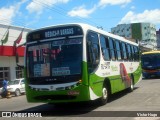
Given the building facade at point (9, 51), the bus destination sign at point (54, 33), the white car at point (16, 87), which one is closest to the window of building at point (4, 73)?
the building facade at point (9, 51)

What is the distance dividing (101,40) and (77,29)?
6.95 ft

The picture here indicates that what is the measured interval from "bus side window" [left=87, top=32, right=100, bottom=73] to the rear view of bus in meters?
23.4

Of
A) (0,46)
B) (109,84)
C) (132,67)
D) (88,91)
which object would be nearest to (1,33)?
(0,46)

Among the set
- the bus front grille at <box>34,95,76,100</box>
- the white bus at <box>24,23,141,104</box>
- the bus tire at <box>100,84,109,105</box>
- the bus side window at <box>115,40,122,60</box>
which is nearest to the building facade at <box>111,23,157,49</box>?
the bus side window at <box>115,40,122,60</box>

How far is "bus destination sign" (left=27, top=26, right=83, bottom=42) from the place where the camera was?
1213 cm

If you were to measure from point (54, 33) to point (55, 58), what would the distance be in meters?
1.00

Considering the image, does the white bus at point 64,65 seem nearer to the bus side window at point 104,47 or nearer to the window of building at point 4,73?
the bus side window at point 104,47

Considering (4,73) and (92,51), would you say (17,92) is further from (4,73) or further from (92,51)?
(92,51)

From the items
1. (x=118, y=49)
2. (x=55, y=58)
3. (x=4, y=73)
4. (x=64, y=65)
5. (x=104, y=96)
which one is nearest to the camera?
(x=64, y=65)

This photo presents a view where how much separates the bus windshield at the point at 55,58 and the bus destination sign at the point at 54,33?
245 millimetres

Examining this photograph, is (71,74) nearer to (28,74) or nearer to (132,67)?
(28,74)

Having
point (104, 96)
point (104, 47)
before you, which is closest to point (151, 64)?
point (104, 47)

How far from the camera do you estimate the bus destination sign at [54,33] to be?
12.1 m

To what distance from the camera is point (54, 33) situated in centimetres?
1238
